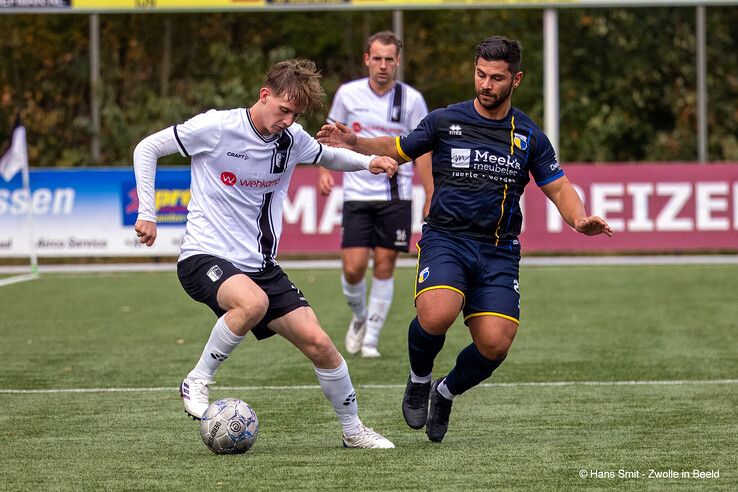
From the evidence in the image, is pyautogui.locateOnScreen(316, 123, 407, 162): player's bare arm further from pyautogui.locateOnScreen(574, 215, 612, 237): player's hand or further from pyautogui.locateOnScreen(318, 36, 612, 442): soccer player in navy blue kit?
pyautogui.locateOnScreen(574, 215, 612, 237): player's hand

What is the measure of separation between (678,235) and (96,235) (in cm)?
817

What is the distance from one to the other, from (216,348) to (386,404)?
1.84 m

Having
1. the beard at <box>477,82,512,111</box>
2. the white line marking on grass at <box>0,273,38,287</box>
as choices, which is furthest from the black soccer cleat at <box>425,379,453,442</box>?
the white line marking on grass at <box>0,273,38,287</box>

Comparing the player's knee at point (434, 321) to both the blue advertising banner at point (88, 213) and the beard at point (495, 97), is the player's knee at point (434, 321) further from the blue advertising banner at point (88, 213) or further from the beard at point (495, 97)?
the blue advertising banner at point (88, 213)

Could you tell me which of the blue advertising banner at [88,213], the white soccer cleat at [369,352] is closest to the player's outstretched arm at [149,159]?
the white soccer cleat at [369,352]

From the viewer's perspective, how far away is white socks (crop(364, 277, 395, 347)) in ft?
35.5

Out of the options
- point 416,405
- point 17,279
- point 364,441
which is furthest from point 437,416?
point 17,279

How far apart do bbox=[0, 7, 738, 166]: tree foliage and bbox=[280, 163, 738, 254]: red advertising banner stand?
4206 mm

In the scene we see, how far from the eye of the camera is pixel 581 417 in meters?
7.79

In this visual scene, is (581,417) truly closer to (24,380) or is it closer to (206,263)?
(206,263)

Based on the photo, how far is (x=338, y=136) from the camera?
7398mm

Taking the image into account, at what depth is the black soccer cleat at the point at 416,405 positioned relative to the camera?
7.10 meters

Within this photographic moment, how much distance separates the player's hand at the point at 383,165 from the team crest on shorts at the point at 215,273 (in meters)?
0.93

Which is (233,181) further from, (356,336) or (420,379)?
(356,336)
